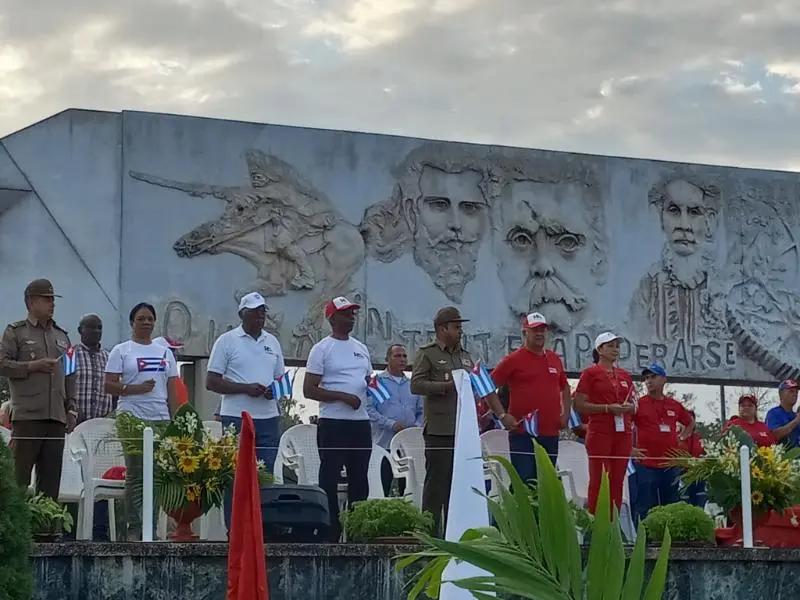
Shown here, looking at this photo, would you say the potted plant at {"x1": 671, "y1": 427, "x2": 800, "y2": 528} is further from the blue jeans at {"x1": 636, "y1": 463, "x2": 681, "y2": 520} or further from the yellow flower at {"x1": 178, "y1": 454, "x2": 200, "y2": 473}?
the yellow flower at {"x1": 178, "y1": 454, "x2": 200, "y2": 473}

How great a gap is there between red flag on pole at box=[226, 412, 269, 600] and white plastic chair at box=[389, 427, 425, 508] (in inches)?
112

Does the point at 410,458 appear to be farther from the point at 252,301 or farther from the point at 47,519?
the point at 47,519

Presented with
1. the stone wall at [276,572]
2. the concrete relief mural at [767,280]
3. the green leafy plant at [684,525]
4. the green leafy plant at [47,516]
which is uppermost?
the concrete relief mural at [767,280]

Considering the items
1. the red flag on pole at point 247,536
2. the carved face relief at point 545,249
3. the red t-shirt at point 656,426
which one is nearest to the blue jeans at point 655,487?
the red t-shirt at point 656,426

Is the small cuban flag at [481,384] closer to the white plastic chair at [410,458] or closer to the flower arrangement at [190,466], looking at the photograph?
the white plastic chair at [410,458]

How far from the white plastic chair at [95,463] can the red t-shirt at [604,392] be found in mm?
3012

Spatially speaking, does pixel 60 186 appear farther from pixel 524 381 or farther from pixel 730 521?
pixel 730 521

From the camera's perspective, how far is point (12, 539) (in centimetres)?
488

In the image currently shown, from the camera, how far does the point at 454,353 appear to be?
371 inches

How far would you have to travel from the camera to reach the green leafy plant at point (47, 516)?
777 cm

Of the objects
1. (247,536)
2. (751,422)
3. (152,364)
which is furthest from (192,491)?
(751,422)

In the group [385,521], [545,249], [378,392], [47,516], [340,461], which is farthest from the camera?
[545,249]

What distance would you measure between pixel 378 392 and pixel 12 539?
589cm

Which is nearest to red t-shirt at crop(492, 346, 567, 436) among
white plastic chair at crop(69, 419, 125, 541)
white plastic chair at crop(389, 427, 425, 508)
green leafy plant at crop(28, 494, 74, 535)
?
white plastic chair at crop(389, 427, 425, 508)
